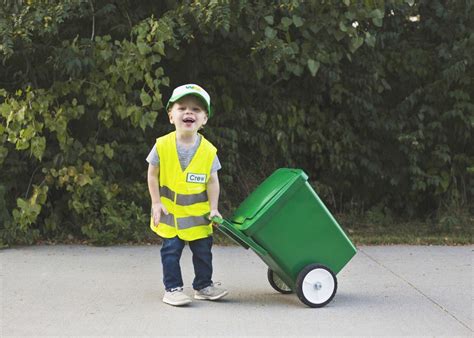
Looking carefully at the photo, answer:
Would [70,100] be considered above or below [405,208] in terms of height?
above

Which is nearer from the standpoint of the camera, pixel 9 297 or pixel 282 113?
pixel 9 297

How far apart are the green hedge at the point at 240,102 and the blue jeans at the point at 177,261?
2064 millimetres

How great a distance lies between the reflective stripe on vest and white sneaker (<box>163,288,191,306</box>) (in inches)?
22.1

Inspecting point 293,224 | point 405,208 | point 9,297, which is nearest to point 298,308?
point 293,224

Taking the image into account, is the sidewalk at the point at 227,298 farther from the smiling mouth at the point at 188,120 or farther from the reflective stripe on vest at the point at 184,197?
the smiling mouth at the point at 188,120

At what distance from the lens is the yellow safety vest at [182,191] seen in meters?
5.36

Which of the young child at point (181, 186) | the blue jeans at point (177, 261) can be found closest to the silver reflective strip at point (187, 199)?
the young child at point (181, 186)

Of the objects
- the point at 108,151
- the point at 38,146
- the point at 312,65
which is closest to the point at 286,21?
the point at 312,65

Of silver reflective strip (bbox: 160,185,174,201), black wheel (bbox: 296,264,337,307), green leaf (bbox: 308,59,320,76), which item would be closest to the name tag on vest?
silver reflective strip (bbox: 160,185,174,201)

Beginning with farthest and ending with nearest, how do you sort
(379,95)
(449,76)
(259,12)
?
(379,95)
(449,76)
(259,12)

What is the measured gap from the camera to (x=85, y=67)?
7.35m

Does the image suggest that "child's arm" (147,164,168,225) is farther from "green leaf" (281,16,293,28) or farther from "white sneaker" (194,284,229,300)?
"green leaf" (281,16,293,28)

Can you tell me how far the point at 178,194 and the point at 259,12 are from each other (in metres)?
2.49

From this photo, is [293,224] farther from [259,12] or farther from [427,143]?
[427,143]
